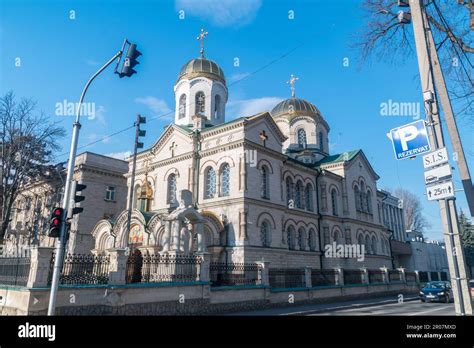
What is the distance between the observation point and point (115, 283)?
39.9 ft

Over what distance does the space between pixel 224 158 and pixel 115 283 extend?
1258cm

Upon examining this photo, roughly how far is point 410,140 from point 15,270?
47.6 ft

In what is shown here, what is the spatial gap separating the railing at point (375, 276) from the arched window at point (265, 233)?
28.9 feet

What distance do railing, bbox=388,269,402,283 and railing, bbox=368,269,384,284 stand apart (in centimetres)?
149

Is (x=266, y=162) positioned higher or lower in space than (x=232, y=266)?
higher

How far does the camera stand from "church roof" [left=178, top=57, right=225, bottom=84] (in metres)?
29.3

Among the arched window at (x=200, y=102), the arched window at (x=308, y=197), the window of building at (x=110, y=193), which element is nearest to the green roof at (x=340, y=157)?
the arched window at (x=308, y=197)

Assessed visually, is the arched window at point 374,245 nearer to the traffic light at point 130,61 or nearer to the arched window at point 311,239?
the arched window at point 311,239

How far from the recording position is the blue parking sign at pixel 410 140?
Result: 20.2ft

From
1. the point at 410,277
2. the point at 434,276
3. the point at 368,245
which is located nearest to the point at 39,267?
the point at 368,245

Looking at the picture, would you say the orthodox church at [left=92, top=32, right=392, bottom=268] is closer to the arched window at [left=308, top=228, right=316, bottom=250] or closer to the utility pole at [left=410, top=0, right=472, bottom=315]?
the arched window at [left=308, top=228, right=316, bottom=250]
